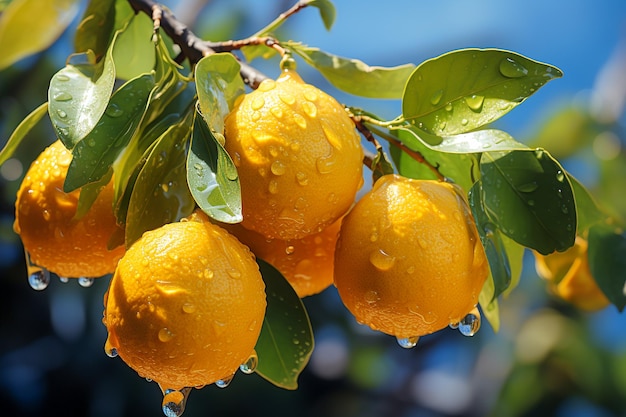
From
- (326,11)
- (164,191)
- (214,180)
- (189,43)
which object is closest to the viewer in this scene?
(214,180)

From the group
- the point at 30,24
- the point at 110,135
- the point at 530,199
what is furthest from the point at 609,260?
the point at 30,24

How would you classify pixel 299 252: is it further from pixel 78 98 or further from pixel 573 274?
pixel 573 274

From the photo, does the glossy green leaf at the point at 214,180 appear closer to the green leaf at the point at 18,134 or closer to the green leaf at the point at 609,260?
the green leaf at the point at 18,134

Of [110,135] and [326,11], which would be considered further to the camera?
[326,11]

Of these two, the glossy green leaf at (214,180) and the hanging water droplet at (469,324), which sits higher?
the glossy green leaf at (214,180)

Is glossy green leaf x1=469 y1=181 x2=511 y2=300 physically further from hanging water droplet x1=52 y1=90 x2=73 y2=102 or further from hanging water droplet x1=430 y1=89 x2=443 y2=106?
hanging water droplet x1=52 y1=90 x2=73 y2=102

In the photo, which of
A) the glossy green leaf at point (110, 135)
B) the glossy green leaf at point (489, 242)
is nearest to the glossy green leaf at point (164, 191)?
the glossy green leaf at point (110, 135)

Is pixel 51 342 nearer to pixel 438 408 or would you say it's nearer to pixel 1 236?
pixel 1 236
